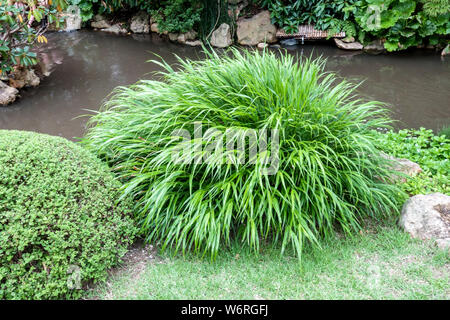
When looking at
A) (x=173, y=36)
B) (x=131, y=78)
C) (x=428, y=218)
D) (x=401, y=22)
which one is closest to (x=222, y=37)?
(x=173, y=36)

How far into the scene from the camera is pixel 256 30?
8320mm

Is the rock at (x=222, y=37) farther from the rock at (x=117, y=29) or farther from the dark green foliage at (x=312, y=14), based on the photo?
the rock at (x=117, y=29)

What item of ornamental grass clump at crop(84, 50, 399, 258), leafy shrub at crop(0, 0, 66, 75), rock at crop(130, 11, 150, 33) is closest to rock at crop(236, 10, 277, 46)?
rock at crop(130, 11, 150, 33)

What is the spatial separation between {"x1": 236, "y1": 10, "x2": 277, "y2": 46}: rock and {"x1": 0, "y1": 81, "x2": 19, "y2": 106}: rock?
4610mm

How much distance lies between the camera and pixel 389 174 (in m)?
3.08

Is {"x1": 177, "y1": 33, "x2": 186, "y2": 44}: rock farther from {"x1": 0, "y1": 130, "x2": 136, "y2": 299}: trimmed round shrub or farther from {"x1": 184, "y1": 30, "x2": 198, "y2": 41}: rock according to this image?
{"x1": 0, "y1": 130, "x2": 136, "y2": 299}: trimmed round shrub

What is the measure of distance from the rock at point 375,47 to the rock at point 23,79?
638 cm

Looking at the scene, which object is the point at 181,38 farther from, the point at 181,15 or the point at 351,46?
the point at 351,46

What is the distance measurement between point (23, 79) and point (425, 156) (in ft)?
20.3

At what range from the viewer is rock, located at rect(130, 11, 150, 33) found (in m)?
9.33

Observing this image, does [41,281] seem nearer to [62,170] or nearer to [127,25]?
[62,170]

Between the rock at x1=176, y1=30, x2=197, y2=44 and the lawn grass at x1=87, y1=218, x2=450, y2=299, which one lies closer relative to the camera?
the lawn grass at x1=87, y1=218, x2=450, y2=299

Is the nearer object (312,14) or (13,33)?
(13,33)
